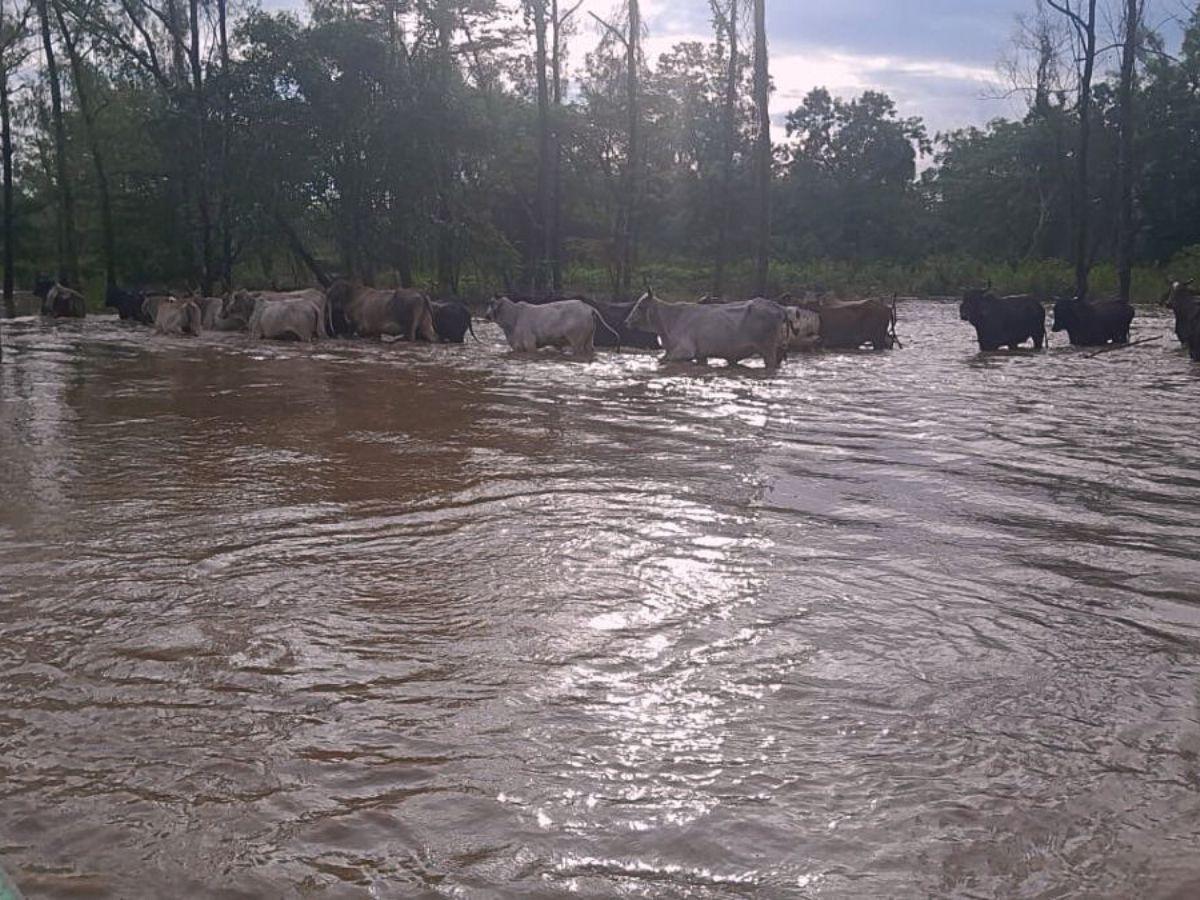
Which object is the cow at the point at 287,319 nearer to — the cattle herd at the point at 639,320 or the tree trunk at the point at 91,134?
the cattle herd at the point at 639,320

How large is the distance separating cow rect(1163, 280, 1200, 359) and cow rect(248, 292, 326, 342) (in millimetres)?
13950

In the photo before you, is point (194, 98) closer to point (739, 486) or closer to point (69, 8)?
point (69, 8)

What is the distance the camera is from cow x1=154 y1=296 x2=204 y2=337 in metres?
20.9

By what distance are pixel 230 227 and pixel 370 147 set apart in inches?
162

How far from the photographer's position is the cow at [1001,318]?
18.6m

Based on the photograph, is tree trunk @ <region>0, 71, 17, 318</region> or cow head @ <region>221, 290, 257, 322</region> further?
tree trunk @ <region>0, 71, 17, 318</region>

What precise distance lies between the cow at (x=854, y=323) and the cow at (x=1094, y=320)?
10.2 feet

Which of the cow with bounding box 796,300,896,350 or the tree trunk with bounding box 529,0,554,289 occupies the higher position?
the tree trunk with bounding box 529,0,554,289

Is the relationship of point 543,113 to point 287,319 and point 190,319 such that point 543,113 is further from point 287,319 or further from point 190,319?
point 190,319

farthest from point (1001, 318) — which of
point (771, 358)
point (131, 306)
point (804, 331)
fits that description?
point (131, 306)

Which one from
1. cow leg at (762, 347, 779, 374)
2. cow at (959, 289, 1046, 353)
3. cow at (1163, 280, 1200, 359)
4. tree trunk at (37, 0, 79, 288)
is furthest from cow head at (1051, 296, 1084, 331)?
tree trunk at (37, 0, 79, 288)

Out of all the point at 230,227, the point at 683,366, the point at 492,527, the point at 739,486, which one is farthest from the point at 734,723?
the point at 230,227

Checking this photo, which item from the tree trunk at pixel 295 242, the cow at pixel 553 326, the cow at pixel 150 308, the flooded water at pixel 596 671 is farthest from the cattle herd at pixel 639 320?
the flooded water at pixel 596 671

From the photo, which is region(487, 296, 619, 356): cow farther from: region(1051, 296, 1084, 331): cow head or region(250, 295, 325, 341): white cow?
region(1051, 296, 1084, 331): cow head
